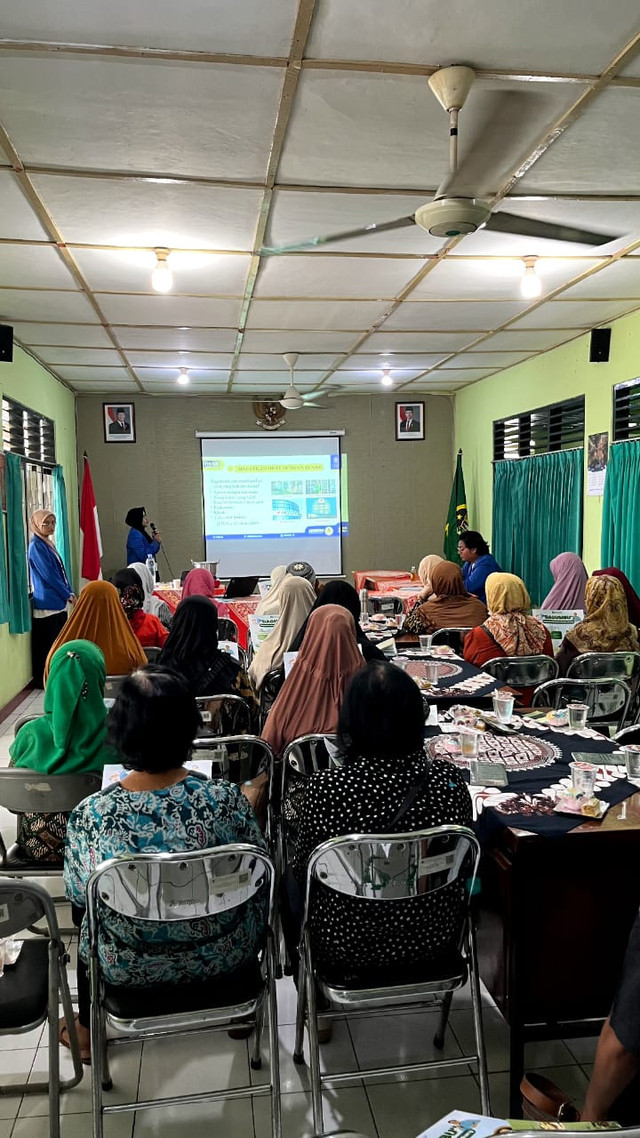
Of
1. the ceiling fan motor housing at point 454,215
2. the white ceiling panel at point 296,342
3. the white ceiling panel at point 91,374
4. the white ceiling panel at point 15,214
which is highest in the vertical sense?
the white ceiling panel at point 296,342

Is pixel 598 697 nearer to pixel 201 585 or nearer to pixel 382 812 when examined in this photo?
pixel 382 812

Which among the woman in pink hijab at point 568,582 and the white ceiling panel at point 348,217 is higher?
the white ceiling panel at point 348,217

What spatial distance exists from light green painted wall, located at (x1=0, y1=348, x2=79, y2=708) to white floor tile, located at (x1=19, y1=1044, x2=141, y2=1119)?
4093 millimetres

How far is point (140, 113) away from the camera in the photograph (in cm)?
259

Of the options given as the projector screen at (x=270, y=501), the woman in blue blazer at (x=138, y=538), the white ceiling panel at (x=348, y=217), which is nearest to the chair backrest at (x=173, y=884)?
the white ceiling panel at (x=348, y=217)

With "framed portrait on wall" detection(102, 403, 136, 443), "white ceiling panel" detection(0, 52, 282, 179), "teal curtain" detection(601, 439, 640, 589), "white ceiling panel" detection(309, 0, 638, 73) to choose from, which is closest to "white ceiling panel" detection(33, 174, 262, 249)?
"white ceiling panel" detection(0, 52, 282, 179)

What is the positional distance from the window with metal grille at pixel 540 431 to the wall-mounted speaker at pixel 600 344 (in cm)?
50

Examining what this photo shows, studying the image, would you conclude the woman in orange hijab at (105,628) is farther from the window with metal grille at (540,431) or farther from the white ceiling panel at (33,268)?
the window with metal grille at (540,431)

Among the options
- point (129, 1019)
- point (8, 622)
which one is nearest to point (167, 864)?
point (129, 1019)

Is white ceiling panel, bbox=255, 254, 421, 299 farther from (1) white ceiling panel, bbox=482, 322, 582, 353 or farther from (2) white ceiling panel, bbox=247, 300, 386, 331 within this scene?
(1) white ceiling panel, bbox=482, 322, 582, 353

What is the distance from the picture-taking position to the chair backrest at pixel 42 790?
2344mm

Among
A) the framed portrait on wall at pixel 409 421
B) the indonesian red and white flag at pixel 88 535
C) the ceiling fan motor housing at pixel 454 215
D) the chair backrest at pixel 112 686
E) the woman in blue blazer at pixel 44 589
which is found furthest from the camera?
the framed portrait on wall at pixel 409 421

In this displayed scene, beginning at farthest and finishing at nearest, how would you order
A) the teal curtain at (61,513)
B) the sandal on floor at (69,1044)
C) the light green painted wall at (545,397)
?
1. the teal curtain at (61,513)
2. the light green painted wall at (545,397)
3. the sandal on floor at (69,1044)

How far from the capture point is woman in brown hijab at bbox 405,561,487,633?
4992mm
